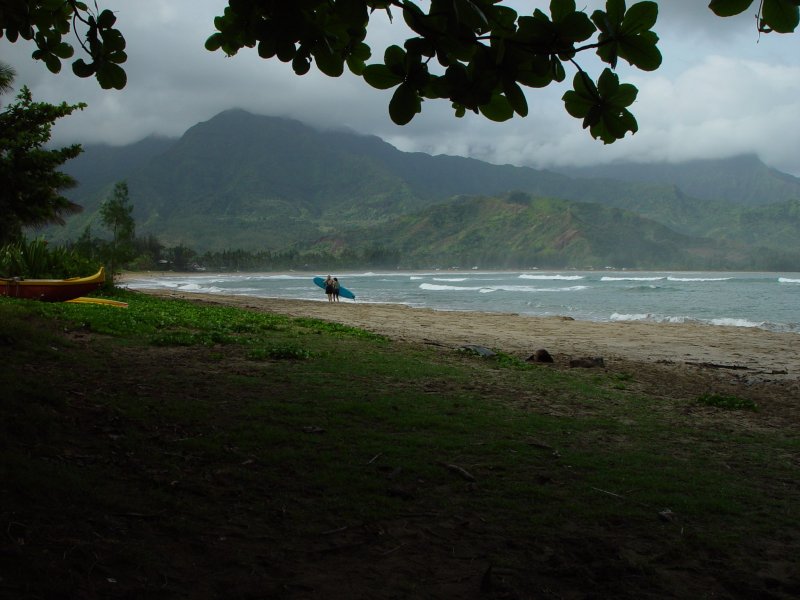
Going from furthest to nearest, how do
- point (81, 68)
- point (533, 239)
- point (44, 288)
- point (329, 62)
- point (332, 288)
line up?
point (533, 239), point (332, 288), point (44, 288), point (81, 68), point (329, 62)

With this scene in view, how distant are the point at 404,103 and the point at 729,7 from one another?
1.11m

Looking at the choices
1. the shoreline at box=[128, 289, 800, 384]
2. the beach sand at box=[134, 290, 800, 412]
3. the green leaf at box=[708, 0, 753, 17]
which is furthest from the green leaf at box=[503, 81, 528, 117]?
A: the shoreline at box=[128, 289, 800, 384]

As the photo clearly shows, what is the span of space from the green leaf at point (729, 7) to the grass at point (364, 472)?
85.9 inches

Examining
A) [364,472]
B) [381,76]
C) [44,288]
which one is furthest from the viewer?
[44,288]

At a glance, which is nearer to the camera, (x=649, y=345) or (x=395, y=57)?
(x=395, y=57)

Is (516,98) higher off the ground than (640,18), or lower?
lower

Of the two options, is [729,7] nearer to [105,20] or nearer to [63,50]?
[105,20]

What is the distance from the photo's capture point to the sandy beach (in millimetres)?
10609

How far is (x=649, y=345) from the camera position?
46.8 ft

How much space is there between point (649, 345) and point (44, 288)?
43.1 feet

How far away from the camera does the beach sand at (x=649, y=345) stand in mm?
9000

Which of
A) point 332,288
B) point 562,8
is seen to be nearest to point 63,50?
point 562,8

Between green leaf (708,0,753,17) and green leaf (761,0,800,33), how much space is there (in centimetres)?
6

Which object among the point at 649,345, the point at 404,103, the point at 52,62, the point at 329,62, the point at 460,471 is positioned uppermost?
the point at 52,62
